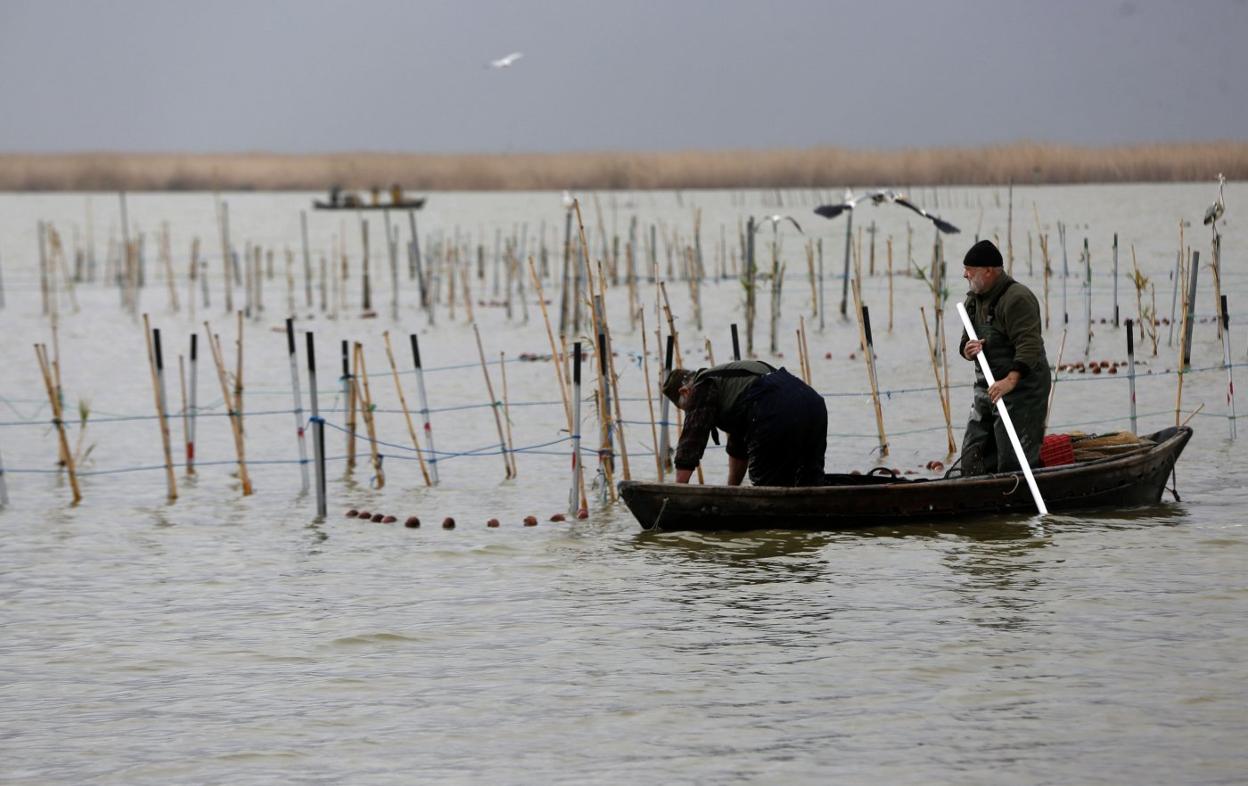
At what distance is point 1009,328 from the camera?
8398 millimetres

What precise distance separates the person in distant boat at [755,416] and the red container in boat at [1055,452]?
1.32m

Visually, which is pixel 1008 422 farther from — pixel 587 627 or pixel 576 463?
pixel 587 627

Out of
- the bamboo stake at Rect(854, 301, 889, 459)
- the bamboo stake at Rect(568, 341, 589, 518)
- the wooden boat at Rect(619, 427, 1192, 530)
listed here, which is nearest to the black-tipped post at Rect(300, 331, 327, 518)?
the bamboo stake at Rect(568, 341, 589, 518)

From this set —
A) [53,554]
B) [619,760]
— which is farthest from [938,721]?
[53,554]

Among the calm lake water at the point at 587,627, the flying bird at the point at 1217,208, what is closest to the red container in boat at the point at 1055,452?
the calm lake water at the point at 587,627

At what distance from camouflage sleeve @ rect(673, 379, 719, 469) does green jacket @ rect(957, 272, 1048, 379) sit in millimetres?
1361

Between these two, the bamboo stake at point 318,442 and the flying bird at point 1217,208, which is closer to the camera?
the bamboo stake at point 318,442

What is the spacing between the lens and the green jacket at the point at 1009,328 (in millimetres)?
8352

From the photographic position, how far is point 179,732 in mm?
5551

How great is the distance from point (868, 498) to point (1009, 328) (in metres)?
1.17

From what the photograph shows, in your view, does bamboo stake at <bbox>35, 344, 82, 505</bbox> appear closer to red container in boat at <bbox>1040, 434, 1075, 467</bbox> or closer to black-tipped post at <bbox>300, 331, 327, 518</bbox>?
black-tipped post at <bbox>300, 331, 327, 518</bbox>

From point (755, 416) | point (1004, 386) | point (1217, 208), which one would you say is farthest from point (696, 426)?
point (1217, 208)

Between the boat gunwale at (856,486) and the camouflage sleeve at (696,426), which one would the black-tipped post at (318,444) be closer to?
the boat gunwale at (856,486)

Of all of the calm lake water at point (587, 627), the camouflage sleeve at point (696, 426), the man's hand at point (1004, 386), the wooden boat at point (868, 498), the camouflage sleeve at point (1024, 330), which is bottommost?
the calm lake water at point (587, 627)
